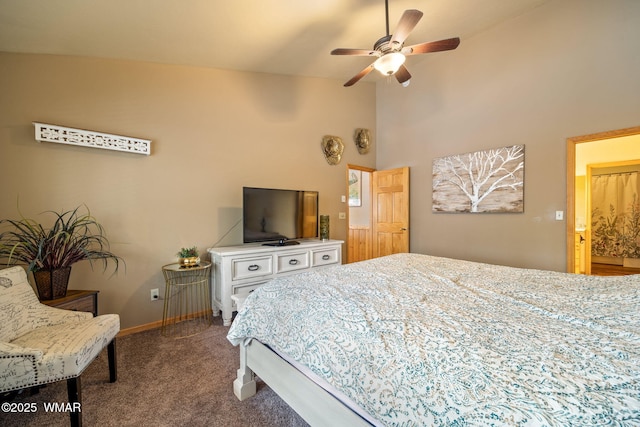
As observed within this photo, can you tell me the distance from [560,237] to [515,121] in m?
1.41

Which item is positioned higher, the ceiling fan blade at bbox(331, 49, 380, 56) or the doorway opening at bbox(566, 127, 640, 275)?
the ceiling fan blade at bbox(331, 49, 380, 56)

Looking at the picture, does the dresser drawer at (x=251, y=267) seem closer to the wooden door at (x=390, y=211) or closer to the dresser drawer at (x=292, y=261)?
the dresser drawer at (x=292, y=261)

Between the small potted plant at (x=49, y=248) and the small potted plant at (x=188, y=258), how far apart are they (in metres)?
0.55

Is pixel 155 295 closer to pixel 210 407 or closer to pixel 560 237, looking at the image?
pixel 210 407

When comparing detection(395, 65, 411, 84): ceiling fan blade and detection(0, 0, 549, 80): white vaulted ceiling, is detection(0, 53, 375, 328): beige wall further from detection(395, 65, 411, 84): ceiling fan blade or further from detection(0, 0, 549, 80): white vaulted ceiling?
detection(395, 65, 411, 84): ceiling fan blade

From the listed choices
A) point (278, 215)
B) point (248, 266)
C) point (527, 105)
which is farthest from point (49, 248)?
point (527, 105)

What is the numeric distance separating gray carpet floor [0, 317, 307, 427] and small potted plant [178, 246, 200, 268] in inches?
28.8

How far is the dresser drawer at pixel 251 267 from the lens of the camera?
8.96 ft

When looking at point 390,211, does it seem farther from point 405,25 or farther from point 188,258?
point 188,258

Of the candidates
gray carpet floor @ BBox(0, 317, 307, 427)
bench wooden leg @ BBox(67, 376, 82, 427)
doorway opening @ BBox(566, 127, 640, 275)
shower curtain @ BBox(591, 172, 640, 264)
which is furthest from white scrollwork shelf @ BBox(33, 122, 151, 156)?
shower curtain @ BBox(591, 172, 640, 264)

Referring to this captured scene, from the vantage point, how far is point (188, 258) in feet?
8.43

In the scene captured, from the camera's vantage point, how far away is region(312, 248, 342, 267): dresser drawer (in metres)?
3.37

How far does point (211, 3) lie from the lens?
6.84 ft

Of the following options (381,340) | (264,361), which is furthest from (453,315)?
(264,361)
